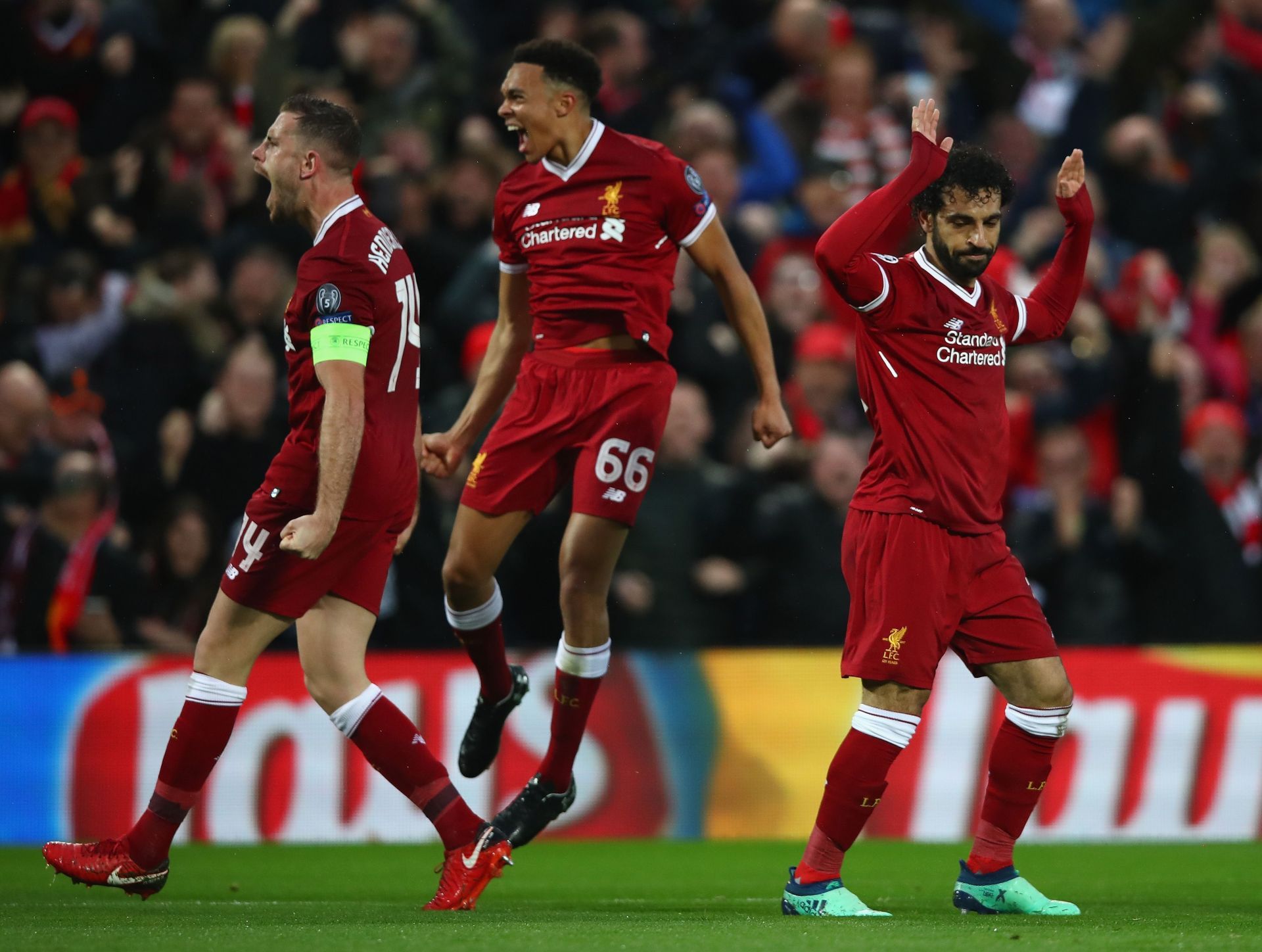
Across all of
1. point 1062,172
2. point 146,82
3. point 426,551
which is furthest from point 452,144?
point 1062,172

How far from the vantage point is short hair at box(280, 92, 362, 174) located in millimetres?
6363

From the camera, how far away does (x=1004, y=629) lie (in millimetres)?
6359

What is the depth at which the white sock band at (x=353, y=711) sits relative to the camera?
6.31 metres

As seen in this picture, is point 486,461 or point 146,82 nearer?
point 486,461

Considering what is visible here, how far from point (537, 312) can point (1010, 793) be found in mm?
2478

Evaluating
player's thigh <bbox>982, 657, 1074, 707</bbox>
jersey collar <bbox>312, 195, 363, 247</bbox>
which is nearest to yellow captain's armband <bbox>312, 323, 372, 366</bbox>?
jersey collar <bbox>312, 195, 363, 247</bbox>

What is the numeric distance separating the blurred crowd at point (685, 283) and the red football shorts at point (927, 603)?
3.77 m

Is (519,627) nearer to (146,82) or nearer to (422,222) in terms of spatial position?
(422,222)

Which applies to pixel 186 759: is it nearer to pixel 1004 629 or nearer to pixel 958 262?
pixel 1004 629

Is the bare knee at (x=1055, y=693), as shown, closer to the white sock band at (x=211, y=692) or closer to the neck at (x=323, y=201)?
the white sock band at (x=211, y=692)

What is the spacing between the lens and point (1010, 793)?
655 cm

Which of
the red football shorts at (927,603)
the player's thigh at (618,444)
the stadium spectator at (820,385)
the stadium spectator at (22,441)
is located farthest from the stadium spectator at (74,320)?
the red football shorts at (927,603)

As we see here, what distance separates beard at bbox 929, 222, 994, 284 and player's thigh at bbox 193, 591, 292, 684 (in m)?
2.49

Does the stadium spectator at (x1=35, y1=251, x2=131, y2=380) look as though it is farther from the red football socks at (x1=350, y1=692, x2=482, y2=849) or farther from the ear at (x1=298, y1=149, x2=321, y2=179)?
the red football socks at (x1=350, y1=692, x2=482, y2=849)
